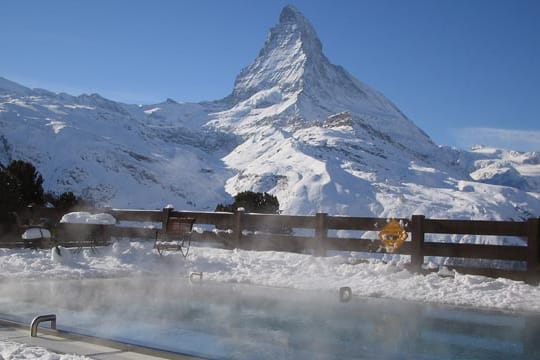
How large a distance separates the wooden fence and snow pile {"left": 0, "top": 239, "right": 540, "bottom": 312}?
0.32 meters

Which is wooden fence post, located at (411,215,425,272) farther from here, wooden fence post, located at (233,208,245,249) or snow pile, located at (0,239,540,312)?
wooden fence post, located at (233,208,245,249)

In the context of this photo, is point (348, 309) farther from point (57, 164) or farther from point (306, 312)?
point (57, 164)

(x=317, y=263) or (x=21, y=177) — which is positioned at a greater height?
(x=21, y=177)

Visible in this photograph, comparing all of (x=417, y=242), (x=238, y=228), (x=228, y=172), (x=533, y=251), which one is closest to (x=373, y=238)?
(x=417, y=242)

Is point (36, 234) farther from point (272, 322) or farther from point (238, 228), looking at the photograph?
point (272, 322)

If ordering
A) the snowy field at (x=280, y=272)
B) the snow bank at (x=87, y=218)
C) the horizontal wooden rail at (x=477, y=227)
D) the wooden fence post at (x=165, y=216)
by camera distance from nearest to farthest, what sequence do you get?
the snowy field at (x=280, y=272)
the horizontal wooden rail at (x=477, y=227)
the snow bank at (x=87, y=218)
the wooden fence post at (x=165, y=216)

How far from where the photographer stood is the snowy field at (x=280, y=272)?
935cm

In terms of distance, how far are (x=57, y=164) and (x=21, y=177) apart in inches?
3375

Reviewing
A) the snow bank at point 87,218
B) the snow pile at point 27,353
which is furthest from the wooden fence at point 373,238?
the snow pile at point 27,353

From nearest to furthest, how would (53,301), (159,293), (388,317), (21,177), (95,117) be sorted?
(388,317)
(53,301)
(159,293)
(21,177)
(95,117)

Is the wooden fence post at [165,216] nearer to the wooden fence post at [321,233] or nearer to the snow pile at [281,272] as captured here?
the snow pile at [281,272]

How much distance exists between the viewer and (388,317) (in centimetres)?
789

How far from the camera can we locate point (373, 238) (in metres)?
11.8

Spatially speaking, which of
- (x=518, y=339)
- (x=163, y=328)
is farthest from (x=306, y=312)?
(x=518, y=339)
